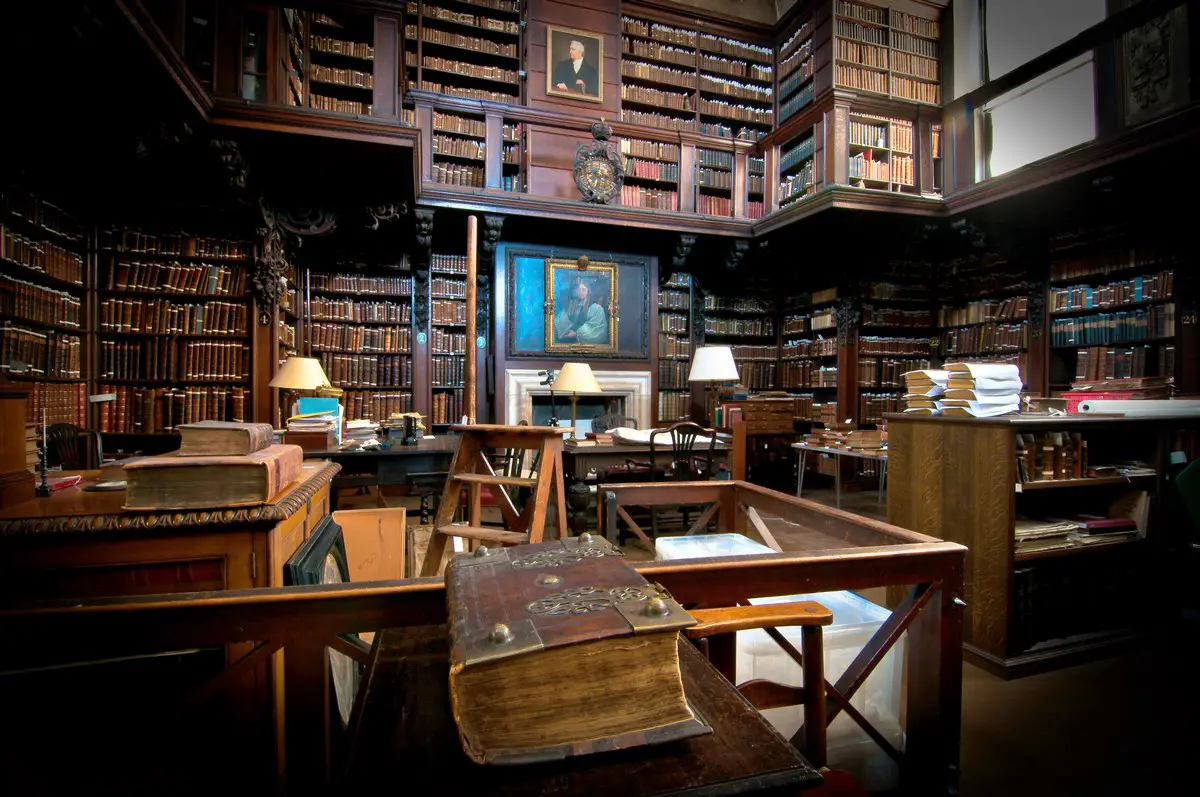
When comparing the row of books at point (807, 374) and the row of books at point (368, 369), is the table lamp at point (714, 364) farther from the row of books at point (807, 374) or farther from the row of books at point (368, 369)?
the row of books at point (368, 369)

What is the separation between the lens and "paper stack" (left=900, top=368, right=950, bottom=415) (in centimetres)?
250

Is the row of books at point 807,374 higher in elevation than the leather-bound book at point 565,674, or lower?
higher

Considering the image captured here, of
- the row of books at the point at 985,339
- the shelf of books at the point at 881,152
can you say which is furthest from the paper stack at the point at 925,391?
the row of books at the point at 985,339

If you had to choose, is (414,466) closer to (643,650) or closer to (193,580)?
(193,580)

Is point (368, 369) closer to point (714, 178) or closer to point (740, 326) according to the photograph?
point (714, 178)

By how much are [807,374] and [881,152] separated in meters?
2.71

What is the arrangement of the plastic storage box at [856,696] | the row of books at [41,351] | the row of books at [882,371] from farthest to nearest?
the row of books at [882,371]
the row of books at [41,351]
the plastic storage box at [856,696]

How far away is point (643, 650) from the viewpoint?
52 centimetres

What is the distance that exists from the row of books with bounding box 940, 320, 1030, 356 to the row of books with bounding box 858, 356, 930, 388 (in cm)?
37

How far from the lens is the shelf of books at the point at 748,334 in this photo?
7.50 metres

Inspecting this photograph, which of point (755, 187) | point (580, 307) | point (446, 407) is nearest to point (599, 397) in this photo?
point (580, 307)

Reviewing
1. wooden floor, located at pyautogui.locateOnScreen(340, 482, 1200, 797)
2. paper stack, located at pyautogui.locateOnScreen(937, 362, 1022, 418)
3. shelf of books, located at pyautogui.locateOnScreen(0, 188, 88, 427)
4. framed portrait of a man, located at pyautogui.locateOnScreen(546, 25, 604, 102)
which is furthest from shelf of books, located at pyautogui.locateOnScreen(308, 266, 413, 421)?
wooden floor, located at pyautogui.locateOnScreen(340, 482, 1200, 797)

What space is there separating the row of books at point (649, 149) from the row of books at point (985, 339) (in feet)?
13.2

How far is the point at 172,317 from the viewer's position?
4.71 m
